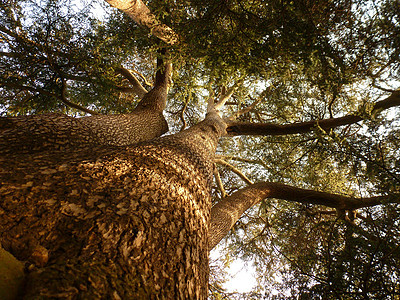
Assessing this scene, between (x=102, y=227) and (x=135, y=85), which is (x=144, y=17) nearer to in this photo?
(x=135, y=85)

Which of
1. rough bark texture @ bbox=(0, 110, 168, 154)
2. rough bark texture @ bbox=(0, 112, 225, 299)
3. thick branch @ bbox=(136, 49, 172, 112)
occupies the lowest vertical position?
rough bark texture @ bbox=(0, 112, 225, 299)

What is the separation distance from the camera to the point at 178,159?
2734 millimetres

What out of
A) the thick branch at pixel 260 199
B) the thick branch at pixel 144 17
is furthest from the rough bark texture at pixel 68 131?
the thick branch at pixel 260 199

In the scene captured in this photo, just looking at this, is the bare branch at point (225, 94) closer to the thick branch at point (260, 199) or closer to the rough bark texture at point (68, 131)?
the rough bark texture at point (68, 131)

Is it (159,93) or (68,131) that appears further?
(159,93)

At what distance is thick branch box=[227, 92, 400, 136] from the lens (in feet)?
14.5

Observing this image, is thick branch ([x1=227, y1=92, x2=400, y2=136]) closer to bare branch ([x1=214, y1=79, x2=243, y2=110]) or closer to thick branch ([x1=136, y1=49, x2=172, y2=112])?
bare branch ([x1=214, y1=79, x2=243, y2=110])

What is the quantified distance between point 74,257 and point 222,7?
4.55m

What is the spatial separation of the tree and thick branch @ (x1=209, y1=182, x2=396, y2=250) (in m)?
0.03

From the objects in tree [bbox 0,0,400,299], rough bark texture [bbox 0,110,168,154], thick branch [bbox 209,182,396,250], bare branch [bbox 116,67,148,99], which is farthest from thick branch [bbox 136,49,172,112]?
thick branch [bbox 209,182,396,250]

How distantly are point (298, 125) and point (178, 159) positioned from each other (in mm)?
3761

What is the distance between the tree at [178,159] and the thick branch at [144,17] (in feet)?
0.10

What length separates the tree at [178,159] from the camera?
4.02 feet

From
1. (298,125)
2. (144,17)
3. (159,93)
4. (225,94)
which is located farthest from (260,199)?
(225,94)
